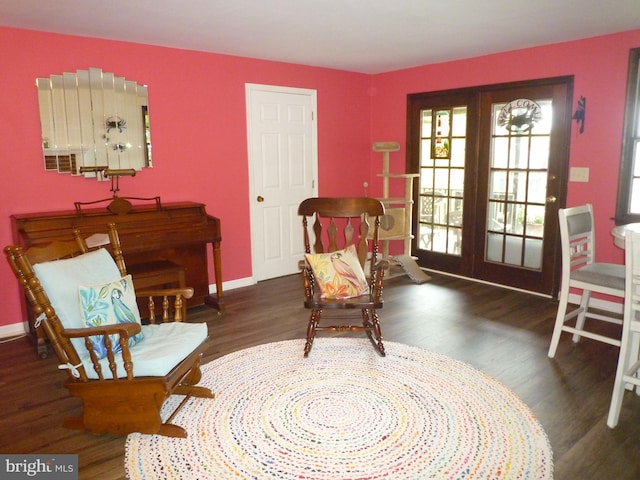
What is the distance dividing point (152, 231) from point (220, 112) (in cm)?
147

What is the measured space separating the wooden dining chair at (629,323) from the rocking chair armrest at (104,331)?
2310 mm

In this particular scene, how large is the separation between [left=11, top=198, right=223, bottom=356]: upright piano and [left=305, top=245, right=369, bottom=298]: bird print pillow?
48.4 inches

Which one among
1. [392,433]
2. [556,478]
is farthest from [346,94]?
[556,478]

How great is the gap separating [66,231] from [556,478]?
11.1 feet

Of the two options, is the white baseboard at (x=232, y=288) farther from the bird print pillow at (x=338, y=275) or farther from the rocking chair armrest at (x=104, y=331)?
the rocking chair armrest at (x=104, y=331)

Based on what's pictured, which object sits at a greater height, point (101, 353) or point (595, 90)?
point (595, 90)

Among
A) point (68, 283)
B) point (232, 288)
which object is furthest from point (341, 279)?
point (232, 288)

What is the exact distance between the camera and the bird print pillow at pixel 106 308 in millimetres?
2303

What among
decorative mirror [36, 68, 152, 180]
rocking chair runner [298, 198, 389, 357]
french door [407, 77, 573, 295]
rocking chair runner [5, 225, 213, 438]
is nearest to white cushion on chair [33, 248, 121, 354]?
rocking chair runner [5, 225, 213, 438]

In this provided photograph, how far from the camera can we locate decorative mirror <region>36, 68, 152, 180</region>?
12.2ft

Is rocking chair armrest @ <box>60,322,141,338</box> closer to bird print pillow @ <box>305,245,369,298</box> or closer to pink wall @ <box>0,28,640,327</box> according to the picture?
bird print pillow @ <box>305,245,369,298</box>

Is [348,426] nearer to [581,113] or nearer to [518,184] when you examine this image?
[518,184]

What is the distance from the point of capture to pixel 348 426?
2.44m

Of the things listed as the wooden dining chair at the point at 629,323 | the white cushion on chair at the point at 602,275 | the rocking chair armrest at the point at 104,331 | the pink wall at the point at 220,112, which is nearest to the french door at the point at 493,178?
the pink wall at the point at 220,112
